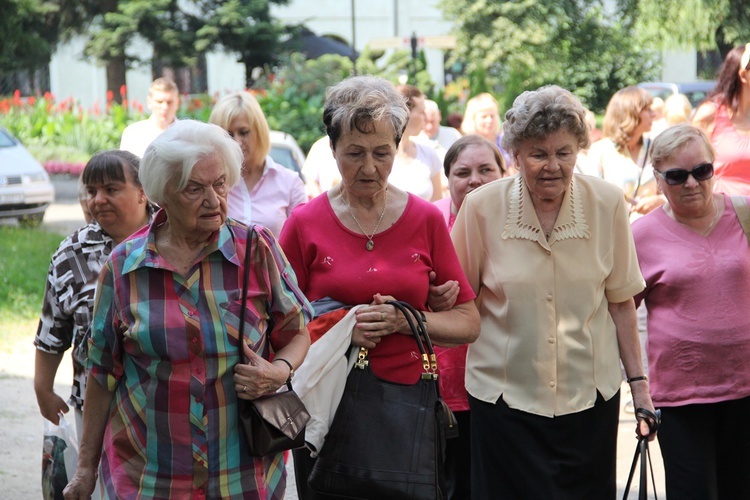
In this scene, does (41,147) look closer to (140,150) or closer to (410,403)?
(140,150)

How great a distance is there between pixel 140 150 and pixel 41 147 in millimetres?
20109

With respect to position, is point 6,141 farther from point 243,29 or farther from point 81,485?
point 81,485

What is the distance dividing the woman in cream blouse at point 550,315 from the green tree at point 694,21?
101ft

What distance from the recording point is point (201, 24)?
3173 centimetres

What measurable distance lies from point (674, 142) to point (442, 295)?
1370 millimetres

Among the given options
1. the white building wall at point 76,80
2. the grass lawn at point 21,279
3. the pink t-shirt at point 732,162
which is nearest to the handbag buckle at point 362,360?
the pink t-shirt at point 732,162

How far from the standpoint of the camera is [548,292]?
383 centimetres

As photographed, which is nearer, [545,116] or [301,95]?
[545,116]

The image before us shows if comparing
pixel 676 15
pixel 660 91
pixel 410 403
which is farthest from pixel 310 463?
pixel 676 15

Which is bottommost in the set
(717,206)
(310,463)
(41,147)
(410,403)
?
(41,147)

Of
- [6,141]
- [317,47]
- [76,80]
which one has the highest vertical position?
[317,47]

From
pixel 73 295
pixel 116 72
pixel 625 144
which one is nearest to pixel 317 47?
pixel 116 72

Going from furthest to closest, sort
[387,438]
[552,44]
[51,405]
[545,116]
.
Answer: [552,44] → [51,405] → [545,116] → [387,438]

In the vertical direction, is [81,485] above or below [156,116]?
below
